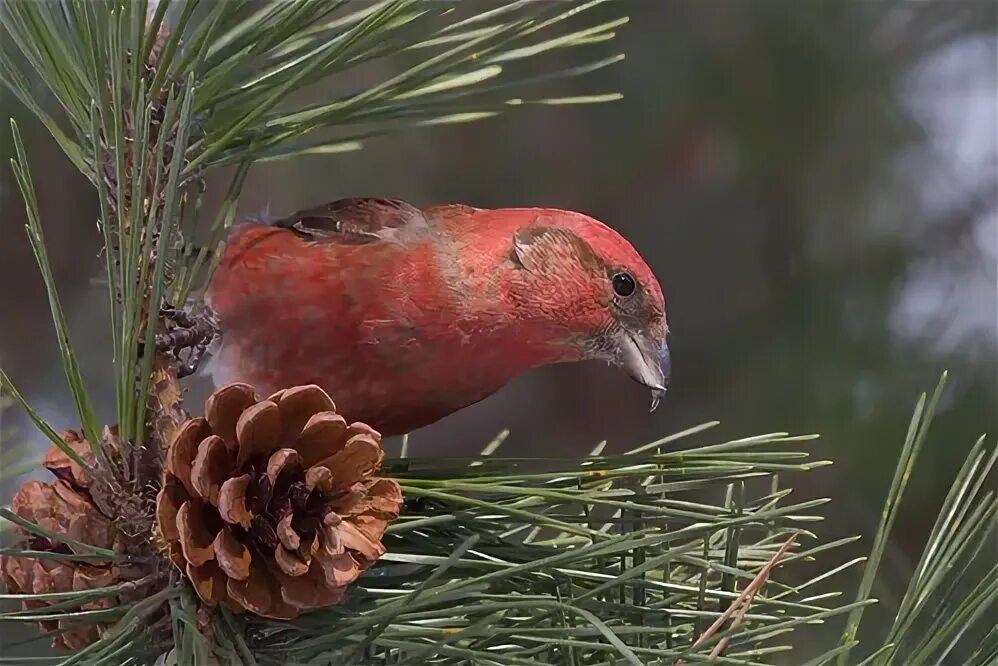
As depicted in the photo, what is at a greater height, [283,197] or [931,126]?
[931,126]

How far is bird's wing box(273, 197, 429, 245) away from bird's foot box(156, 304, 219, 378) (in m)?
0.15

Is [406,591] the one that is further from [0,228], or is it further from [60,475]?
[0,228]

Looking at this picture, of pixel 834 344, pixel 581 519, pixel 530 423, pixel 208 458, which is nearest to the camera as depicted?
pixel 208 458

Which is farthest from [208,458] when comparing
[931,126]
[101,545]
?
[931,126]

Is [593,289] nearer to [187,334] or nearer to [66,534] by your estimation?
[187,334]

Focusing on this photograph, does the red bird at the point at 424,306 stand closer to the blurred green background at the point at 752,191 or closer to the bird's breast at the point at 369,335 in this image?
the bird's breast at the point at 369,335

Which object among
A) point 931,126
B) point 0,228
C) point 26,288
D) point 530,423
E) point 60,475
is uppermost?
point 931,126

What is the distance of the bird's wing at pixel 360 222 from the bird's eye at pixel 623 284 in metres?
0.20

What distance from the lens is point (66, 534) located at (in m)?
0.56

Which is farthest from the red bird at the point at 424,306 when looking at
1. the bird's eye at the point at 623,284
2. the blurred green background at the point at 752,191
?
the blurred green background at the point at 752,191

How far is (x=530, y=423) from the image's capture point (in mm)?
2324

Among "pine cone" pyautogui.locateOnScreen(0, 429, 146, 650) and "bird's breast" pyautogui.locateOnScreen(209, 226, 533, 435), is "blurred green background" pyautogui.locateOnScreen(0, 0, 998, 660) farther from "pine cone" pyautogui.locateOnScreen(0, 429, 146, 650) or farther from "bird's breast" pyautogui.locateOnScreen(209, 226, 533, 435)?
"pine cone" pyautogui.locateOnScreen(0, 429, 146, 650)

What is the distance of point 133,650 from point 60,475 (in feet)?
0.38

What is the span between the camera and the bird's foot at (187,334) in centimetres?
62
